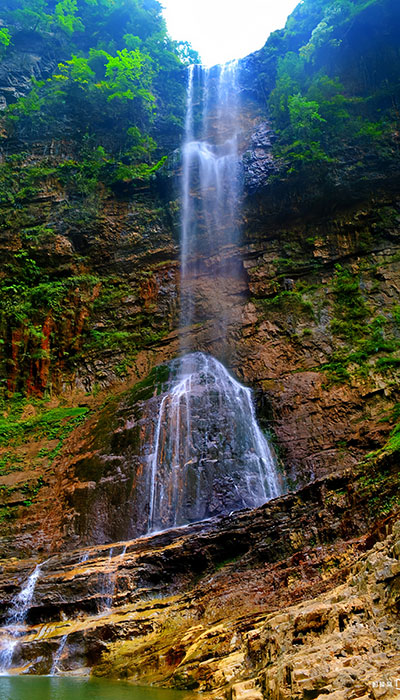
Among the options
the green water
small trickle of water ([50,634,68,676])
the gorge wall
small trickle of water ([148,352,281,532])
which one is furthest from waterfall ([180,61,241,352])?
the green water

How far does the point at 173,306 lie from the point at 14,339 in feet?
20.1

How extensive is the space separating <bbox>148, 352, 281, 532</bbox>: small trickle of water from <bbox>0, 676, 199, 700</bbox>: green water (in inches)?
166

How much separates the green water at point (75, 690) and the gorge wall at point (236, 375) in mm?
347

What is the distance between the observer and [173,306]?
18.9 metres

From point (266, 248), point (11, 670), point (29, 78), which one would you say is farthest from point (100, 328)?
point (29, 78)

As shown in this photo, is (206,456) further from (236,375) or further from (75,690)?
(75,690)

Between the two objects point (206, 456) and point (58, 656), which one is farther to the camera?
point (206, 456)

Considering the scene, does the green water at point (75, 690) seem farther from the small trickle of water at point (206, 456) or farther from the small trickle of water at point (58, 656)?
the small trickle of water at point (206, 456)

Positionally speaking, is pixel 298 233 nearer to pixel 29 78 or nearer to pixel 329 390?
pixel 329 390

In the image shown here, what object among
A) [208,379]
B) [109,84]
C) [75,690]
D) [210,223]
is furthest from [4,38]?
[75,690]

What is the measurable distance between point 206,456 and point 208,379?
10.8 feet

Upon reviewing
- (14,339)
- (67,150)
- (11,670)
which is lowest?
(11,670)

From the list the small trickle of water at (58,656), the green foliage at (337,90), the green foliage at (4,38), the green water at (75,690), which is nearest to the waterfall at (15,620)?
the green water at (75,690)

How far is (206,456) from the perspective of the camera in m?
12.4
